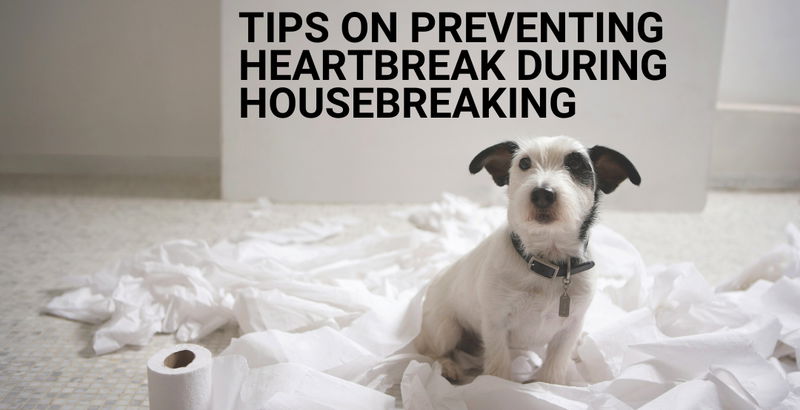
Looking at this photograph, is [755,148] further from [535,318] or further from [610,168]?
[535,318]

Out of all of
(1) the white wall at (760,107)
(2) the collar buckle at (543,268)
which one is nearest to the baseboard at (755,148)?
(1) the white wall at (760,107)

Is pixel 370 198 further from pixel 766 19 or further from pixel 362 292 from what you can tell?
pixel 766 19

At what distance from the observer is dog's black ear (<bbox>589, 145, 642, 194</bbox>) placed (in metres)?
1.34

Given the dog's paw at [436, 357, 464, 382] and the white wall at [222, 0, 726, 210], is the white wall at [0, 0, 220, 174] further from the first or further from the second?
the dog's paw at [436, 357, 464, 382]

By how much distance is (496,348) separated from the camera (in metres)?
1.44

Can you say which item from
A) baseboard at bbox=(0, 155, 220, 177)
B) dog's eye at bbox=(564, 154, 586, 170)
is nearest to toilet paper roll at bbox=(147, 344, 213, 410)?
dog's eye at bbox=(564, 154, 586, 170)

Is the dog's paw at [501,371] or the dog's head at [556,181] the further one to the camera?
the dog's paw at [501,371]

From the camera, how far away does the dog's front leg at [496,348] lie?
143cm

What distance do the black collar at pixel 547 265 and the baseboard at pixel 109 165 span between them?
2471mm

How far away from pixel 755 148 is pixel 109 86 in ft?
11.4

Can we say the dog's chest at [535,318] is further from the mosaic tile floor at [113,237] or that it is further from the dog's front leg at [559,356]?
the mosaic tile floor at [113,237]

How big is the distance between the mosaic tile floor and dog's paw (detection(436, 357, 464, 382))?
0.60 metres

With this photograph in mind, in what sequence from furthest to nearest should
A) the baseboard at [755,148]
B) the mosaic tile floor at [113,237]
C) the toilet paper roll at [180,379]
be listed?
the baseboard at [755,148] → the mosaic tile floor at [113,237] → the toilet paper roll at [180,379]

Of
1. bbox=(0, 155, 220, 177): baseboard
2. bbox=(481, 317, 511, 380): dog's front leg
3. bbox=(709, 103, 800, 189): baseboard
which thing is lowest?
bbox=(481, 317, 511, 380): dog's front leg
